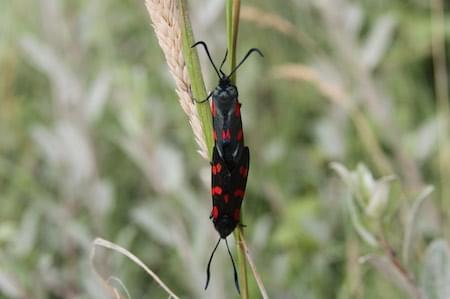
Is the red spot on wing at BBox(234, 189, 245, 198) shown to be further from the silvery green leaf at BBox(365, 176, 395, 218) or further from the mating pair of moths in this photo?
the silvery green leaf at BBox(365, 176, 395, 218)

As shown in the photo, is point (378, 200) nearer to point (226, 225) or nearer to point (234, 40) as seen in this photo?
point (226, 225)

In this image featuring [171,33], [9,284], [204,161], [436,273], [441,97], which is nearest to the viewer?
[171,33]

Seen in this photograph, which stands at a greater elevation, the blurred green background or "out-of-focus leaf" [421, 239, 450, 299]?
the blurred green background

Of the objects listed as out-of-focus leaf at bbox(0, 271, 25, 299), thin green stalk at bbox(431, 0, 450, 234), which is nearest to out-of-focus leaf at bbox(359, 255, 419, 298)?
thin green stalk at bbox(431, 0, 450, 234)

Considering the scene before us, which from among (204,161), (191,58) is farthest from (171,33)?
(204,161)

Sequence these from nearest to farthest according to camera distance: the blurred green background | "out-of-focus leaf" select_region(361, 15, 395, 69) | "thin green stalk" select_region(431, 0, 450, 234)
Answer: the blurred green background
"thin green stalk" select_region(431, 0, 450, 234)
"out-of-focus leaf" select_region(361, 15, 395, 69)

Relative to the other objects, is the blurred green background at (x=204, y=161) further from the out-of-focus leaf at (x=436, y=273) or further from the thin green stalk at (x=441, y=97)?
the out-of-focus leaf at (x=436, y=273)
